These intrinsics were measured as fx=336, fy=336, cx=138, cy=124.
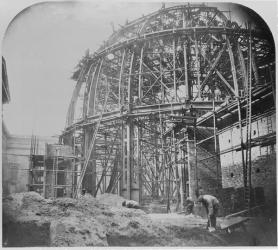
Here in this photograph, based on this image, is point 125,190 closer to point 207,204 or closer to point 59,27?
point 207,204

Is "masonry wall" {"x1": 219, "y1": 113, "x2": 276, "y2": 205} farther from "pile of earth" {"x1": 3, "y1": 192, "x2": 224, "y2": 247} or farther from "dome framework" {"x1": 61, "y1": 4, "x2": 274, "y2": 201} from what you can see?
"pile of earth" {"x1": 3, "y1": 192, "x2": 224, "y2": 247}

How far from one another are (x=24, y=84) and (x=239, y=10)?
8.77 meters

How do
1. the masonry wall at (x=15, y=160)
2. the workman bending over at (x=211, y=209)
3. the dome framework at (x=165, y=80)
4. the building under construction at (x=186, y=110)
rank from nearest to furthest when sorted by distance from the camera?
the workman bending over at (x=211, y=209) < the masonry wall at (x=15, y=160) < the building under construction at (x=186, y=110) < the dome framework at (x=165, y=80)

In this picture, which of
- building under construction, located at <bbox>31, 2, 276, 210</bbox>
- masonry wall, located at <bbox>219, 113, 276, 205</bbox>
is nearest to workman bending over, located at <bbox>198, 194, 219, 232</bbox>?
building under construction, located at <bbox>31, 2, 276, 210</bbox>

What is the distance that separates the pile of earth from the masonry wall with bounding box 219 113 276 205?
151 inches

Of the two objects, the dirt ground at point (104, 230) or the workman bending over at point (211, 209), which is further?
the workman bending over at point (211, 209)

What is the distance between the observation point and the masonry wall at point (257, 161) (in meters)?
12.8

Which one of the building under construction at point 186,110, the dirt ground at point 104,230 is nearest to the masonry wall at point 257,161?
the building under construction at point 186,110

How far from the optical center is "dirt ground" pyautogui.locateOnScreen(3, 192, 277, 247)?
10.4 meters

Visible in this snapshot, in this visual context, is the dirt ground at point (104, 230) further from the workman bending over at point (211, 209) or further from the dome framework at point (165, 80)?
the dome framework at point (165, 80)

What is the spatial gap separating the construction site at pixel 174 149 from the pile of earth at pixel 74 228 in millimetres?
33

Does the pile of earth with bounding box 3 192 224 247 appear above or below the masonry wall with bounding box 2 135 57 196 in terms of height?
below

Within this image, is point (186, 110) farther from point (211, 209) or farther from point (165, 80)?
point (211, 209)

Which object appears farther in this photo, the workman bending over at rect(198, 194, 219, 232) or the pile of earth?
the workman bending over at rect(198, 194, 219, 232)
